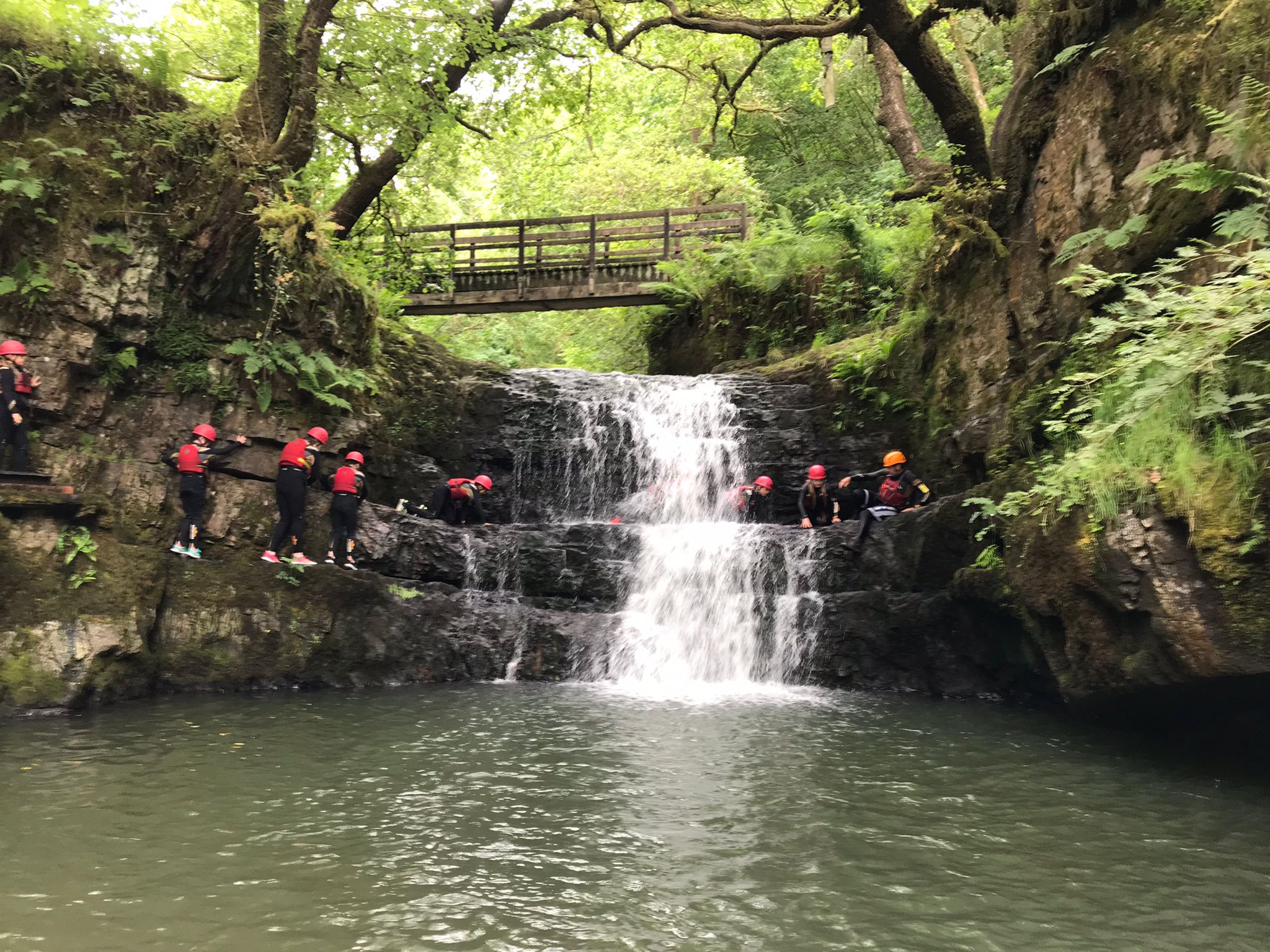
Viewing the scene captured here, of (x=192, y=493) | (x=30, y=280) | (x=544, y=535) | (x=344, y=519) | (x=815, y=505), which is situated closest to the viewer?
(x=30, y=280)

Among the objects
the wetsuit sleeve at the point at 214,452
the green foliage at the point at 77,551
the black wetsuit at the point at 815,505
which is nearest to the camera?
the green foliage at the point at 77,551

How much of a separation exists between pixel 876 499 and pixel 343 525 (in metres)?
8.00

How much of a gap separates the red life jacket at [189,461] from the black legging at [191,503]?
6 cm

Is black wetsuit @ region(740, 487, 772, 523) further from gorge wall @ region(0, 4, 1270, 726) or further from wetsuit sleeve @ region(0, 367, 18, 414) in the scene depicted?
wetsuit sleeve @ region(0, 367, 18, 414)

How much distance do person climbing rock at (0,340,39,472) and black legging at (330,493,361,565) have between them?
3.49 metres

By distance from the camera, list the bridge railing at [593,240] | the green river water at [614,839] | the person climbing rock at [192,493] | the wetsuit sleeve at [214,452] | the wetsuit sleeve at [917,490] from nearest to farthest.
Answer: the green river water at [614,839], the person climbing rock at [192,493], the wetsuit sleeve at [214,452], the wetsuit sleeve at [917,490], the bridge railing at [593,240]

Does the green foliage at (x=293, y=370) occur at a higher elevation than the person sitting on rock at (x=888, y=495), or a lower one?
higher

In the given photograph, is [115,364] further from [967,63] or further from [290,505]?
[967,63]

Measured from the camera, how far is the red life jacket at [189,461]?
11172 mm

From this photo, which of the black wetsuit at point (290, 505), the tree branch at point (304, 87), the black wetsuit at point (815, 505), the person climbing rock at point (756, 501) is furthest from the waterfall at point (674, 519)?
the tree branch at point (304, 87)

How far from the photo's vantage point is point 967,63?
22.6 metres

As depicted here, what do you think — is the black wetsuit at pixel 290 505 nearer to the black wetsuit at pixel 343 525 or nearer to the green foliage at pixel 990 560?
the black wetsuit at pixel 343 525

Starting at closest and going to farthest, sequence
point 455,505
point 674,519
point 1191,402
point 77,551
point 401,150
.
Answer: point 1191,402 → point 77,551 → point 455,505 → point 401,150 → point 674,519

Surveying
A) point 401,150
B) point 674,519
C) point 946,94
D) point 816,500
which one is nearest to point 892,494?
point 816,500
